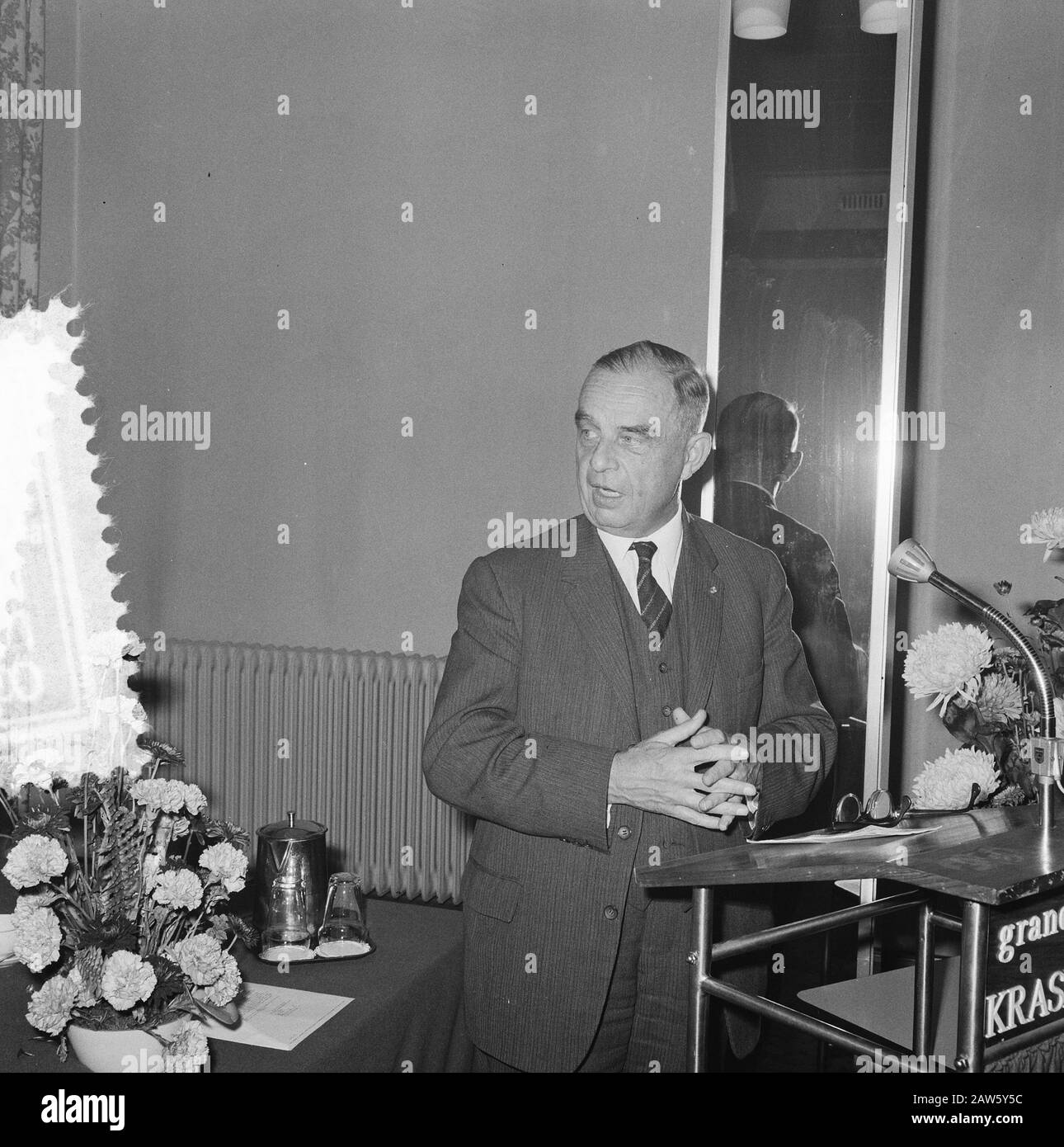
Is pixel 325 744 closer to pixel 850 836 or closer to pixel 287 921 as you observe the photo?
pixel 287 921

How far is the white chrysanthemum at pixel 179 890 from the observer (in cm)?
141

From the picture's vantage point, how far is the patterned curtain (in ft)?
14.9

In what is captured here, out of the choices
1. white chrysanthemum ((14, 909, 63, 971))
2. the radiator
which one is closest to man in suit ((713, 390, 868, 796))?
the radiator

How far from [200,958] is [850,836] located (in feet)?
2.70

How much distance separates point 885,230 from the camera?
3289 millimetres

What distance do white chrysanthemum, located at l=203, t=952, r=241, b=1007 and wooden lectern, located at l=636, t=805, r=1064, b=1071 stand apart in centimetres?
50

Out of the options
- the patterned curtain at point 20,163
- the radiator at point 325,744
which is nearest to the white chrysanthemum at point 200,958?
the radiator at point 325,744

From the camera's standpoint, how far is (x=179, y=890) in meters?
1.41

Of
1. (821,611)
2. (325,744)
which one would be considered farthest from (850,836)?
(325,744)

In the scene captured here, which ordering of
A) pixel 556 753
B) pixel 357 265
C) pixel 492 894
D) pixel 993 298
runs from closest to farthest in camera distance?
1. pixel 556 753
2. pixel 492 894
3. pixel 993 298
4. pixel 357 265

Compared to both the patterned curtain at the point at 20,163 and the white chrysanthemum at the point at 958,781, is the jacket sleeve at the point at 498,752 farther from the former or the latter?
the patterned curtain at the point at 20,163

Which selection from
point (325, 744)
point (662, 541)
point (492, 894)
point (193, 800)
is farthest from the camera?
point (325, 744)
